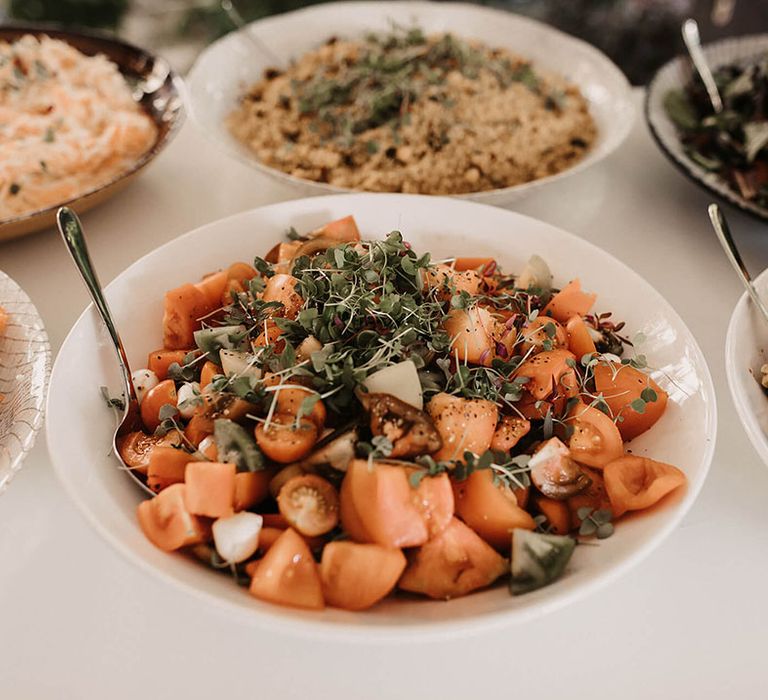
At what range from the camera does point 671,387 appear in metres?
0.96

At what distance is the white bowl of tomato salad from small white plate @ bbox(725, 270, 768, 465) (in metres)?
0.05

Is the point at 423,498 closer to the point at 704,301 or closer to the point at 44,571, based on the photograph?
the point at 44,571

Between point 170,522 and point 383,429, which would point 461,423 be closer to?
point 383,429

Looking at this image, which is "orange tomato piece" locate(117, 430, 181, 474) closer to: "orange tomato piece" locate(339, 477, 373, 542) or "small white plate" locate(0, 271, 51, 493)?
"small white plate" locate(0, 271, 51, 493)

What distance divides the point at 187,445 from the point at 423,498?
313 mm

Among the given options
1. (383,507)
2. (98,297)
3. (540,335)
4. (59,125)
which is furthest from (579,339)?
(59,125)

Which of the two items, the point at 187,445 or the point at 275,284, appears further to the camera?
the point at 275,284

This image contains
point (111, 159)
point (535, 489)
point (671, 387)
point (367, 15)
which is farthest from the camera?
point (367, 15)

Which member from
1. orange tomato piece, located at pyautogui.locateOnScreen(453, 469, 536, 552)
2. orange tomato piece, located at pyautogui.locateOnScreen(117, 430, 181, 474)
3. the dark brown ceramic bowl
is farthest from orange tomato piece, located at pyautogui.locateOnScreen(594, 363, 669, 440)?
the dark brown ceramic bowl

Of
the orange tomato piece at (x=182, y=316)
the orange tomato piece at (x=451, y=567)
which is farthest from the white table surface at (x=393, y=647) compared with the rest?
the orange tomato piece at (x=182, y=316)

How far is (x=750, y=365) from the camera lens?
0.99 meters

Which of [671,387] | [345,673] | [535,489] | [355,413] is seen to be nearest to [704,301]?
[671,387]

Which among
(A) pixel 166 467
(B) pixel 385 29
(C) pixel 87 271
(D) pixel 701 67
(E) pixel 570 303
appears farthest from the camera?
(B) pixel 385 29

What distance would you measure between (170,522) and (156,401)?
219 millimetres
